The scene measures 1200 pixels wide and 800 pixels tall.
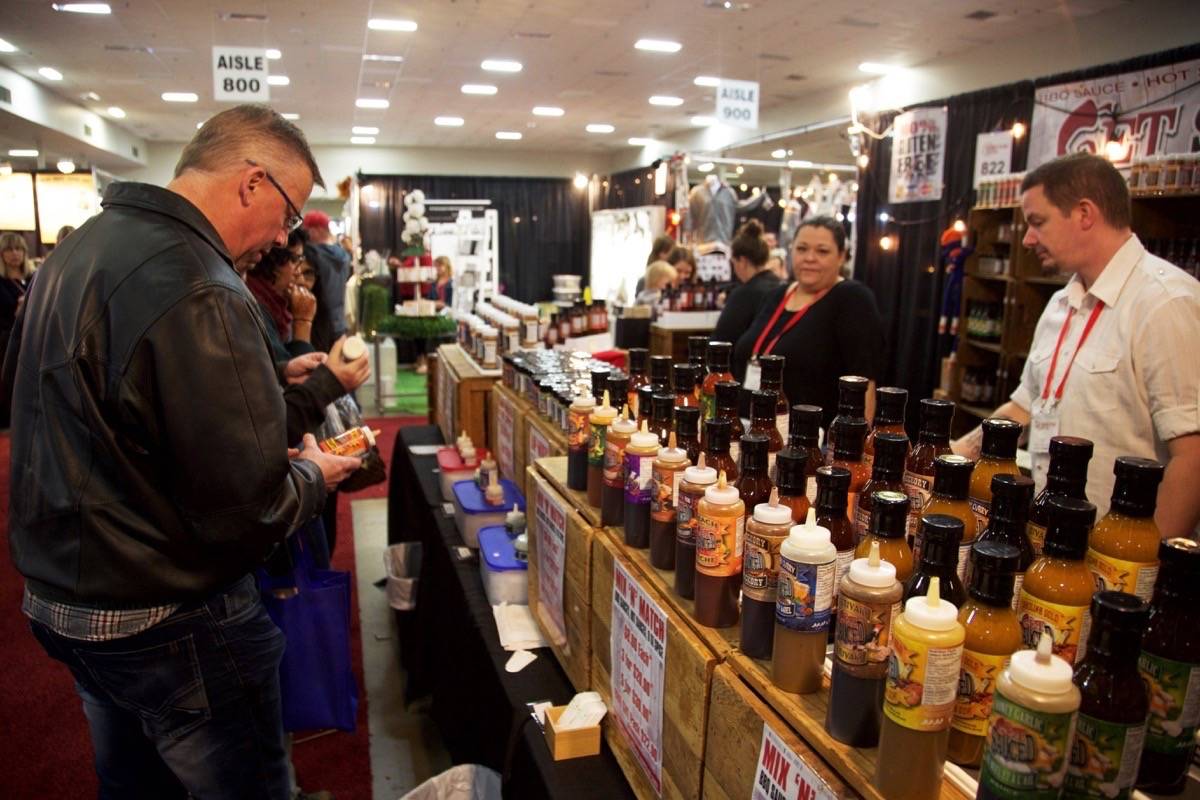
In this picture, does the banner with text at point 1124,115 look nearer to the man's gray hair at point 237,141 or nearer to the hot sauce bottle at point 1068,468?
the hot sauce bottle at point 1068,468

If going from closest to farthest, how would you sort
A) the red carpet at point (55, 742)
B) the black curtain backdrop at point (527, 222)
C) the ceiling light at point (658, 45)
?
the red carpet at point (55, 742), the ceiling light at point (658, 45), the black curtain backdrop at point (527, 222)

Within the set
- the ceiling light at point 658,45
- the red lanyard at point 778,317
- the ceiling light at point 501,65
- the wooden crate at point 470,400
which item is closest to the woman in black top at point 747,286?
the red lanyard at point 778,317

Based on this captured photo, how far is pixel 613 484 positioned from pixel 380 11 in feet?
21.0

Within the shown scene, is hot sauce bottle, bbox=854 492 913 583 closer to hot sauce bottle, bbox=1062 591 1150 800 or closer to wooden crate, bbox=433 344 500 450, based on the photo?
hot sauce bottle, bbox=1062 591 1150 800

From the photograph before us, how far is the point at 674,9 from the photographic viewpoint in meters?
6.37

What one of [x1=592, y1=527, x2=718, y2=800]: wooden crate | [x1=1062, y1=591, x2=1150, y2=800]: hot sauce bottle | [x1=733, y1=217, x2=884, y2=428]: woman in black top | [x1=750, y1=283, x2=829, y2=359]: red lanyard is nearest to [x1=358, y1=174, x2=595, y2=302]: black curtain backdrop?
[x1=750, y1=283, x2=829, y2=359]: red lanyard

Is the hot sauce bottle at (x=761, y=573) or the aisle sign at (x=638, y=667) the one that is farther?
the aisle sign at (x=638, y=667)

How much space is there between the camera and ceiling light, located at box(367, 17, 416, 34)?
6.86 meters

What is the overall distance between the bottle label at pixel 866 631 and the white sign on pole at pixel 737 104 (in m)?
6.85

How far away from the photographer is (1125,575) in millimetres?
857

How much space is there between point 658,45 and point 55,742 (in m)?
7.07

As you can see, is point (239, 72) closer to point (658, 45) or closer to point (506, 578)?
point (658, 45)

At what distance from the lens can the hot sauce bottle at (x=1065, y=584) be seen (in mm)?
783

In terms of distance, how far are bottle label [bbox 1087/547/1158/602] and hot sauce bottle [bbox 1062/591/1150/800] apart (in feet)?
0.62
